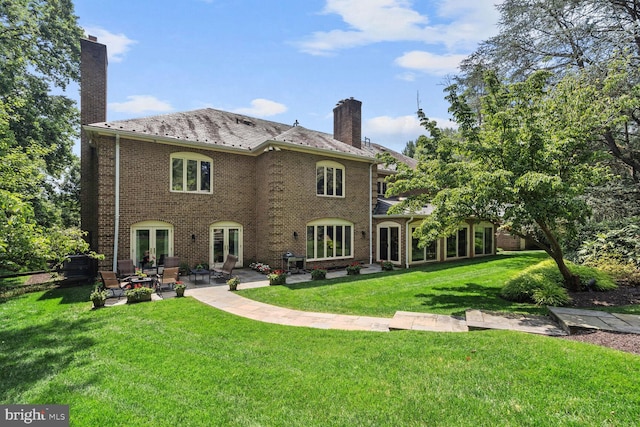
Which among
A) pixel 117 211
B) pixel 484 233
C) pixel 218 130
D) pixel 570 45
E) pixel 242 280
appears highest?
pixel 570 45

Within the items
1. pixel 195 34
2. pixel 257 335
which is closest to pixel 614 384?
pixel 257 335

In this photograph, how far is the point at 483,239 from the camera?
20.3m

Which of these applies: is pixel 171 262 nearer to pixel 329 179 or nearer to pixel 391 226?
pixel 329 179

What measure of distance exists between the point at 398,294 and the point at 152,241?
33.7 feet

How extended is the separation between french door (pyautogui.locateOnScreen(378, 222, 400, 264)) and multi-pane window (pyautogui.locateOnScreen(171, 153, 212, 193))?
9662 millimetres

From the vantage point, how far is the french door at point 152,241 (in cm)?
1218

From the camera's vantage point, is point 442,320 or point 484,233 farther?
point 484,233

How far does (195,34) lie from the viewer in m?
10.7

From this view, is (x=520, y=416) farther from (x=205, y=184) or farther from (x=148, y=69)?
(x=148, y=69)

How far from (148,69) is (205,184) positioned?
16.8 ft

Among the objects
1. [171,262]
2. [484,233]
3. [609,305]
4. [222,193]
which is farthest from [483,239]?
[171,262]

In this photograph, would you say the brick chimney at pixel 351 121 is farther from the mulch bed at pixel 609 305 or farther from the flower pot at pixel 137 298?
the flower pot at pixel 137 298

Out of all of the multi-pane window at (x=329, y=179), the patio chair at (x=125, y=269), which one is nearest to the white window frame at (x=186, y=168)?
the patio chair at (x=125, y=269)

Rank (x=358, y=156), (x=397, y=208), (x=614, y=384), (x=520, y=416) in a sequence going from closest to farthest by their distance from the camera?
(x=520, y=416) < (x=614, y=384) < (x=397, y=208) < (x=358, y=156)
